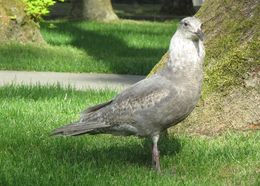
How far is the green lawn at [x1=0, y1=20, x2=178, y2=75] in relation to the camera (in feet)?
44.1

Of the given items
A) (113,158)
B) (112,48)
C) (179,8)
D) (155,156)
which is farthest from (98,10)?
(155,156)

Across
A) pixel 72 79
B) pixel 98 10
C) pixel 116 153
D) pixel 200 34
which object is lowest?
pixel 98 10

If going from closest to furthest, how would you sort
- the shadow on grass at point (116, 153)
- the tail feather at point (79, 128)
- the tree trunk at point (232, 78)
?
the tail feather at point (79, 128), the shadow on grass at point (116, 153), the tree trunk at point (232, 78)

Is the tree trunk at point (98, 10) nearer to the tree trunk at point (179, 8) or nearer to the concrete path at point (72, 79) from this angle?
the tree trunk at point (179, 8)

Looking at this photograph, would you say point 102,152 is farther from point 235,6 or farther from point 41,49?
point 41,49

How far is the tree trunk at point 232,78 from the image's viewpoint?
289 inches

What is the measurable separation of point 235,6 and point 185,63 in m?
2.07

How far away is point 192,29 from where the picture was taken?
601cm

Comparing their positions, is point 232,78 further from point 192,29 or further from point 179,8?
point 179,8

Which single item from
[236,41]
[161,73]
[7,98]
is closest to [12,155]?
[161,73]

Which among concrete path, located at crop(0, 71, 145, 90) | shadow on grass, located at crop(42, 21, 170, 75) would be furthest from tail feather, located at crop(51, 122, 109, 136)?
shadow on grass, located at crop(42, 21, 170, 75)

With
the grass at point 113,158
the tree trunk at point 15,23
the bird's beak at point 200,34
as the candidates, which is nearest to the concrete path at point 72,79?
the tree trunk at point 15,23

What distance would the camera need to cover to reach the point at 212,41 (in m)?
7.88

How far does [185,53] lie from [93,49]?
10576 mm
